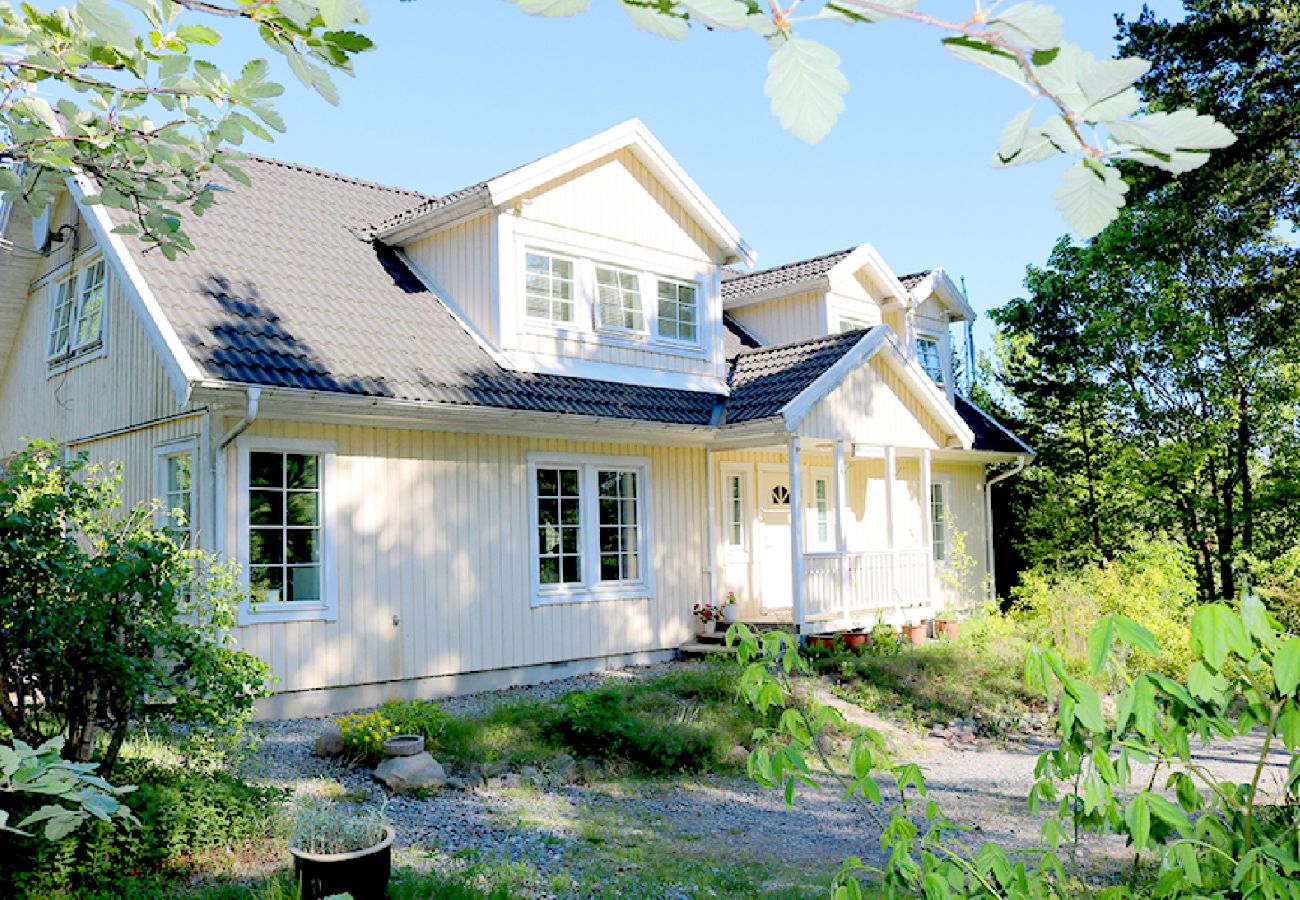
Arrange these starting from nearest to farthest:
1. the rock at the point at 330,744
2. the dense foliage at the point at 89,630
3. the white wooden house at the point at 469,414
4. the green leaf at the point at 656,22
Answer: the green leaf at the point at 656,22 < the dense foliage at the point at 89,630 < the rock at the point at 330,744 < the white wooden house at the point at 469,414

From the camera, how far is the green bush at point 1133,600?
42.7 feet

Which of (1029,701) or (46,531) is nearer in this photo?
(46,531)

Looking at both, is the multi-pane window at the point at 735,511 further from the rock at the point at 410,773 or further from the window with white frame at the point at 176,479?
the rock at the point at 410,773

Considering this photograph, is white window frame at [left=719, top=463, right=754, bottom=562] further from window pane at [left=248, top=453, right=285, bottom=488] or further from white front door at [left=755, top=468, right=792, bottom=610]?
window pane at [left=248, top=453, right=285, bottom=488]

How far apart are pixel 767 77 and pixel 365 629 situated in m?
10.1

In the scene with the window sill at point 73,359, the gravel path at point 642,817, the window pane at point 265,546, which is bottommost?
the gravel path at point 642,817

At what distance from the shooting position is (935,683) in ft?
39.2

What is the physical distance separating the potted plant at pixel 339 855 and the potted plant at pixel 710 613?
879 cm

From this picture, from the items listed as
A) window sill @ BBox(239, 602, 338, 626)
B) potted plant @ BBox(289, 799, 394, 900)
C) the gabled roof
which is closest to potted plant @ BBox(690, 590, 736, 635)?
the gabled roof

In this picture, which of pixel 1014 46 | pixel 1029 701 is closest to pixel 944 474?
pixel 1029 701

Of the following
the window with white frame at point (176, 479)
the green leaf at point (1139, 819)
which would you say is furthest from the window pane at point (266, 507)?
the green leaf at point (1139, 819)

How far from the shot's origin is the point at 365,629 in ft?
34.4

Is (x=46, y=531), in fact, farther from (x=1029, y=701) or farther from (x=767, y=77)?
(x=1029, y=701)

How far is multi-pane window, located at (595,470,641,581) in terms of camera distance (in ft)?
42.6
